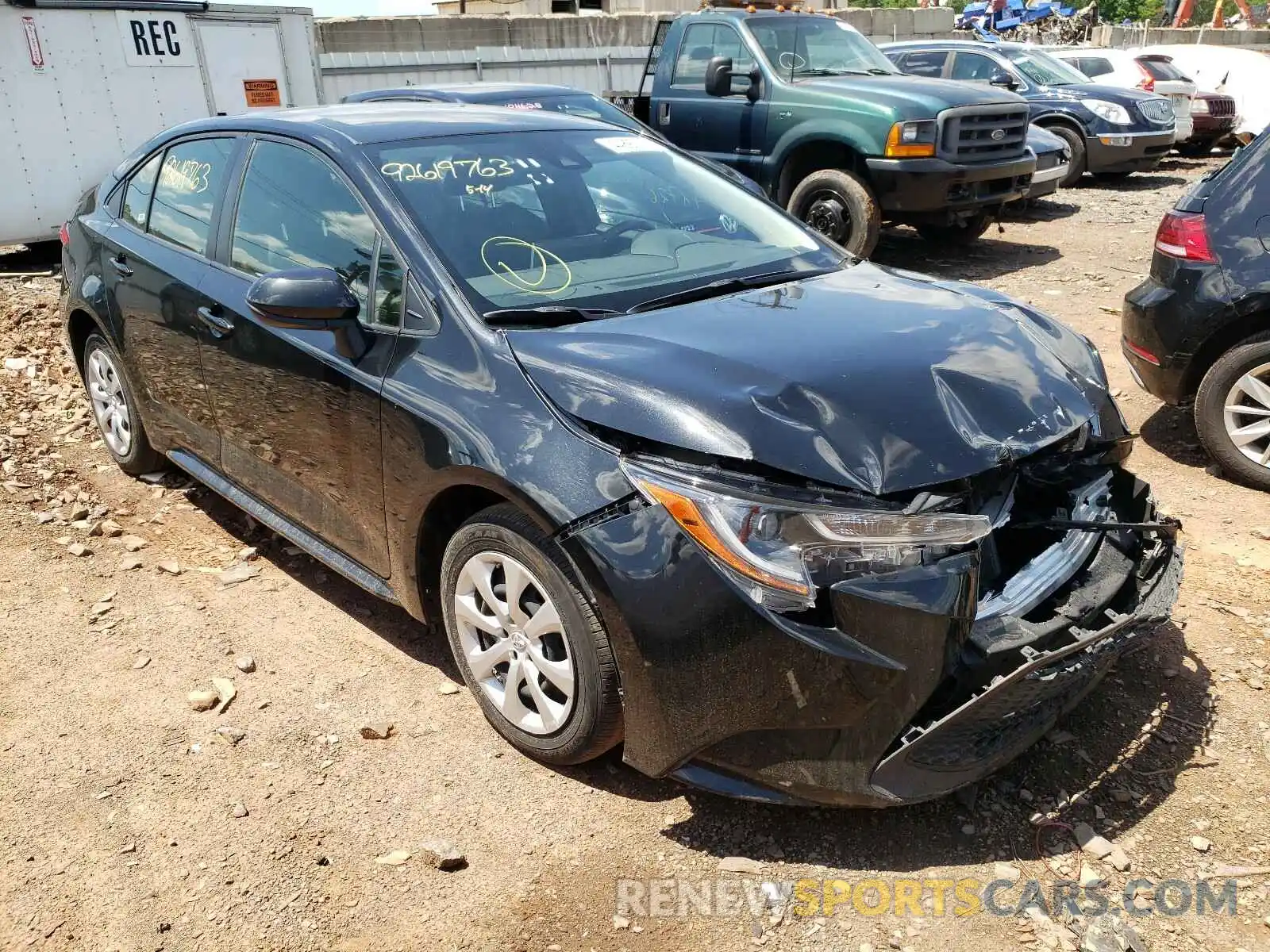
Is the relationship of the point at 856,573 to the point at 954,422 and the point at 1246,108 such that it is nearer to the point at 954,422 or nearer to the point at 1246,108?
the point at 954,422

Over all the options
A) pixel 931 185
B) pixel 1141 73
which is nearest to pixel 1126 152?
pixel 1141 73

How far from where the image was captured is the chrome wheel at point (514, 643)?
277 cm

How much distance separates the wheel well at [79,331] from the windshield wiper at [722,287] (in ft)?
10.2

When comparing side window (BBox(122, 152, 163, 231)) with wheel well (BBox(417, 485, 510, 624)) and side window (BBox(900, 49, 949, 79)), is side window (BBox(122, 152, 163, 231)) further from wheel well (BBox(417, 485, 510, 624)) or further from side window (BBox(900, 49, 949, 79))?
side window (BBox(900, 49, 949, 79))

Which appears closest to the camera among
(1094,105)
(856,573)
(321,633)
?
(856,573)

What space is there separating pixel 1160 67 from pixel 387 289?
15431 millimetres

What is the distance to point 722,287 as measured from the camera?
132 inches

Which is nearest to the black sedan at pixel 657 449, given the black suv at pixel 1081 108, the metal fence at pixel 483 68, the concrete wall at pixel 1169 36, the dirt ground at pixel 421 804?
the dirt ground at pixel 421 804

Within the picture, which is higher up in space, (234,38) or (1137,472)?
(234,38)

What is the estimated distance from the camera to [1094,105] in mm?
12883

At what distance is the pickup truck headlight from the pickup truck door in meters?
1.27

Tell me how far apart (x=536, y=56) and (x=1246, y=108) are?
10.7 m

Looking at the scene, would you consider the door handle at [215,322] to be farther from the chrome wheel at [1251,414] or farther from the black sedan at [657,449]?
the chrome wheel at [1251,414]

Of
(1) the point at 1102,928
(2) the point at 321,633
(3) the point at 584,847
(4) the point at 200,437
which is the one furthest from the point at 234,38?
(1) the point at 1102,928
